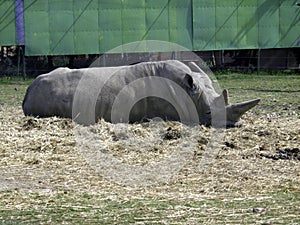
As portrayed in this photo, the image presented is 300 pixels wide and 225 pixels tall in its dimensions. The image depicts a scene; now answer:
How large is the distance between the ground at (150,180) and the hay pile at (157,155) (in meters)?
0.01

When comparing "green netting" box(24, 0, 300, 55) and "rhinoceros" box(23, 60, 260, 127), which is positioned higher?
"green netting" box(24, 0, 300, 55)

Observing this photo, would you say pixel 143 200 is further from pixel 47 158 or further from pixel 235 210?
pixel 47 158

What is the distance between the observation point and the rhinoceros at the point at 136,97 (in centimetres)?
1299

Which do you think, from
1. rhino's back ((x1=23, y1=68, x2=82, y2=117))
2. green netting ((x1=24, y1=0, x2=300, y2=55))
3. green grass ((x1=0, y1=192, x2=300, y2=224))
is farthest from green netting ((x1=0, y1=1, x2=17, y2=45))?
green grass ((x1=0, y1=192, x2=300, y2=224))

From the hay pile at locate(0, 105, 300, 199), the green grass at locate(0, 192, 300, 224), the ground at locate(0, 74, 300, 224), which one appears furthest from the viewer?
the hay pile at locate(0, 105, 300, 199)

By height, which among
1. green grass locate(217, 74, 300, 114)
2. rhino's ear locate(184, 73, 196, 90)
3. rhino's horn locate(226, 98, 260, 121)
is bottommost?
green grass locate(217, 74, 300, 114)

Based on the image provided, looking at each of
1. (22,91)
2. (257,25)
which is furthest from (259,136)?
(257,25)

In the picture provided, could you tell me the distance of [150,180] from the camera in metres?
8.83

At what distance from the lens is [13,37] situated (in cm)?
2736

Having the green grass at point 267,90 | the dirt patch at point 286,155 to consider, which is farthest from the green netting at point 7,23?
the dirt patch at point 286,155

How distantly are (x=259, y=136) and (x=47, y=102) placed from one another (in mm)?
4382

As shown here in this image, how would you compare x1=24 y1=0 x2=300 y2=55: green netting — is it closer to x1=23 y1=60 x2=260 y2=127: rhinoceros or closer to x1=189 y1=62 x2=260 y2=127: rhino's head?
x1=23 y1=60 x2=260 y2=127: rhinoceros

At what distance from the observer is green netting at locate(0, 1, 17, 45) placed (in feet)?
89.2

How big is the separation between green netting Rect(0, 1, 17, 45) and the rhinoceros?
13.7m
